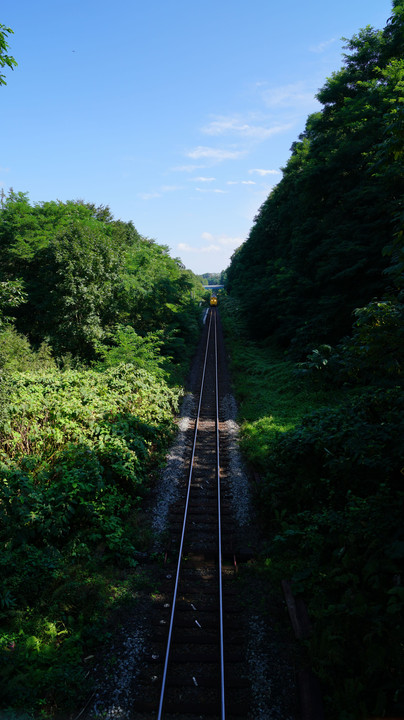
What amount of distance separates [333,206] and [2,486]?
2075 centimetres

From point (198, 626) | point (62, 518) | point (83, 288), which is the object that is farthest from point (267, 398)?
point (83, 288)

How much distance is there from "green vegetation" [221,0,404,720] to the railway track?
105 centimetres

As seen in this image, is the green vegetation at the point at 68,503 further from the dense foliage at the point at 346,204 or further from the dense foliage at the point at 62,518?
the dense foliage at the point at 346,204

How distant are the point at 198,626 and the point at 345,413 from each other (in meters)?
6.00

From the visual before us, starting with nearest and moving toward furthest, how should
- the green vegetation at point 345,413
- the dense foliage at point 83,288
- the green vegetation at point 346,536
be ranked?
the green vegetation at point 346,536, the green vegetation at point 345,413, the dense foliage at point 83,288

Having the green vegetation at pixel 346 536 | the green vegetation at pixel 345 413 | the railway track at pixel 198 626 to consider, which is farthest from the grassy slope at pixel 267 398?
the railway track at pixel 198 626

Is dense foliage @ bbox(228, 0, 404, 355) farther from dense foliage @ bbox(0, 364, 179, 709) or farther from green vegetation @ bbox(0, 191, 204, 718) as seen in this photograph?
dense foliage @ bbox(0, 364, 179, 709)

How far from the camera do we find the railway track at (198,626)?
15.1 ft

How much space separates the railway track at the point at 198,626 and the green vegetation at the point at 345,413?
3.43 feet

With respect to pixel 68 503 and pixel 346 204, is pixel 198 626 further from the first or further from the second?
pixel 346 204

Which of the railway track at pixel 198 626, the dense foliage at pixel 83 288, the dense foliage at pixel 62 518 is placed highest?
the dense foliage at pixel 83 288

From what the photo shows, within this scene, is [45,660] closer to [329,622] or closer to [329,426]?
[329,622]

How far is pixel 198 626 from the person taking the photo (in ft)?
18.7

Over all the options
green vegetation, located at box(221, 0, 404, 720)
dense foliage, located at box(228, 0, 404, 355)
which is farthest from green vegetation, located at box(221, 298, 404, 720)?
dense foliage, located at box(228, 0, 404, 355)
